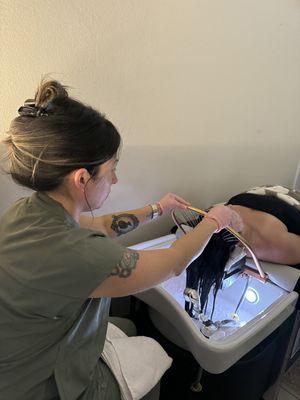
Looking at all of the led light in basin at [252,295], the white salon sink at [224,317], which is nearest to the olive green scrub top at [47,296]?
the white salon sink at [224,317]

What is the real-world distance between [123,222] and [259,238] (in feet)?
2.16

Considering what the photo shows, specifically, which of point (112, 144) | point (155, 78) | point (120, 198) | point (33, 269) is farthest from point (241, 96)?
point (33, 269)

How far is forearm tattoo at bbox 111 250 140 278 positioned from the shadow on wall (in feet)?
1.92

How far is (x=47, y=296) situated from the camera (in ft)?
2.10

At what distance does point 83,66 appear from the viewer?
3.66 feet

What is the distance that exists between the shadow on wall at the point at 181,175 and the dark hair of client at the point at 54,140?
38 cm

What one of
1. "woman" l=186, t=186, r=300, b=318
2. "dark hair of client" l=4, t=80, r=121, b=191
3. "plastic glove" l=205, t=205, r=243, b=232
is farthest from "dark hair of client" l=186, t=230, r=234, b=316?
"dark hair of client" l=4, t=80, r=121, b=191

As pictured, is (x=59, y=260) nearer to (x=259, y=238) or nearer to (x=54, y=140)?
(x=54, y=140)

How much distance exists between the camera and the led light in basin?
4.24ft

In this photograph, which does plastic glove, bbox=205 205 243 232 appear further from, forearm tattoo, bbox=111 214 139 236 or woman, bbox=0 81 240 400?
forearm tattoo, bbox=111 214 139 236

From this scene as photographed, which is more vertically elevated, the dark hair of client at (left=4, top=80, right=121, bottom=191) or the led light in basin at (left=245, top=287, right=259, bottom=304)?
the dark hair of client at (left=4, top=80, right=121, bottom=191)

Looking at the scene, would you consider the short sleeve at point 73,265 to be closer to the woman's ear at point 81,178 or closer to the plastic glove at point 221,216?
the woman's ear at point 81,178

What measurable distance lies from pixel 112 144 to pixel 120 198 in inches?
25.6

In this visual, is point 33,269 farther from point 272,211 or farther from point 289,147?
point 289,147
